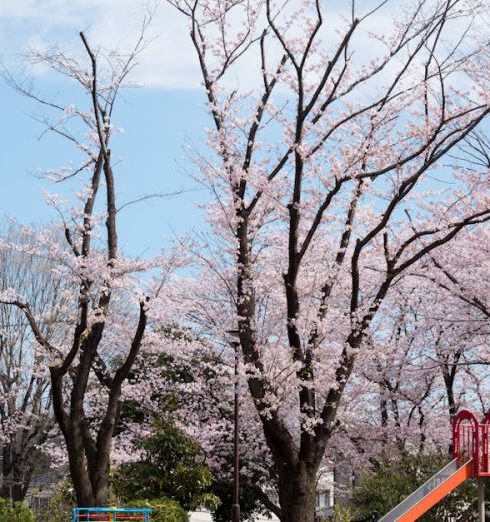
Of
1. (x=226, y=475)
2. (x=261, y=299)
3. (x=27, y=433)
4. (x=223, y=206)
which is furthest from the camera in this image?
(x=27, y=433)

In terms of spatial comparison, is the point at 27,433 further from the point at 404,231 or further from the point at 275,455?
the point at 275,455

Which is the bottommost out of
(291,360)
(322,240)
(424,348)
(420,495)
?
(420,495)

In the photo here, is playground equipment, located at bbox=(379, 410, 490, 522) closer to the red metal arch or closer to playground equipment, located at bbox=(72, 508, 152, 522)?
the red metal arch

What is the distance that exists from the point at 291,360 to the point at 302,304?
4.57 meters

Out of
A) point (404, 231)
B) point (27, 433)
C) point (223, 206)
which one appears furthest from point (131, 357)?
point (27, 433)

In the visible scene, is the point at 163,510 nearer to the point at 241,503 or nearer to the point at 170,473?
the point at 170,473

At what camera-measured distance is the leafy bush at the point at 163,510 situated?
21109mm

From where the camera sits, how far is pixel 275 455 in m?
16.7

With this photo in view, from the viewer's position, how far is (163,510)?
21375mm

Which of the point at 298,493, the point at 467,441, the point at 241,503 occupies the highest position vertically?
the point at 467,441

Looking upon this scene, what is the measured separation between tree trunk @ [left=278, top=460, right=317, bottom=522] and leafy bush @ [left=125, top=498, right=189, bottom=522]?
215 inches

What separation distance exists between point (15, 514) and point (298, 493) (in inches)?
284

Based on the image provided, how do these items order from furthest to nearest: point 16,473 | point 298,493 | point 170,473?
point 16,473, point 170,473, point 298,493

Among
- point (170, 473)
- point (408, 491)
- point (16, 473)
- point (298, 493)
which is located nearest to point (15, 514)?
point (170, 473)
